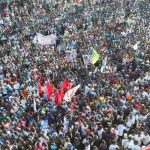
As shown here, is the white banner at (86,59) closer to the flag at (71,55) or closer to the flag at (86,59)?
the flag at (86,59)

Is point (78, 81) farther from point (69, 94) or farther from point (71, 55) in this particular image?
point (69, 94)

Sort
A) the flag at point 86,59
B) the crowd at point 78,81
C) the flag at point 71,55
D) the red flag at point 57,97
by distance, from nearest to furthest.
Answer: the crowd at point 78,81 < the red flag at point 57,97 < the flag at point 86,59 < the flag at point 71,55

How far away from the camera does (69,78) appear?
2045cm

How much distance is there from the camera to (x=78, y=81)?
2016 cm

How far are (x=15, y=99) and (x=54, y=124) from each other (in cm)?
344

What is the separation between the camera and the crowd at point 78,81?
587 inches

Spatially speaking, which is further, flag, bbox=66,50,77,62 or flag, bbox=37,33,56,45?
flag, bbox=37,33,56,45

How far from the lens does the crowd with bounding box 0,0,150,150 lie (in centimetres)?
1491

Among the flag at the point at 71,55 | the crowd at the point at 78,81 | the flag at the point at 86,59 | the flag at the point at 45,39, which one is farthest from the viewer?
the flag at the point at 45,39

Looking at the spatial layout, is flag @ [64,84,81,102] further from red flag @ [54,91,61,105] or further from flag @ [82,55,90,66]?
flag @ [82,55,90,66]

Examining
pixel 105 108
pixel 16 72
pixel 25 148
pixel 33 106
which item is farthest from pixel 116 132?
pixel 16 72

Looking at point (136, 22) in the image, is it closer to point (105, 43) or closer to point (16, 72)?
point (105, 43)

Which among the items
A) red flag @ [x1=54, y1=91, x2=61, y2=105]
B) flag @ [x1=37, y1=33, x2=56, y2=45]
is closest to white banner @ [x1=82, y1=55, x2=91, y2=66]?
red flag @ [x1=54, y1=91, x2=61, y2=105]

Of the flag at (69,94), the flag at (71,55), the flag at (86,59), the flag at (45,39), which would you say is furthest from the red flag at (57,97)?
the flag at (45,39)
